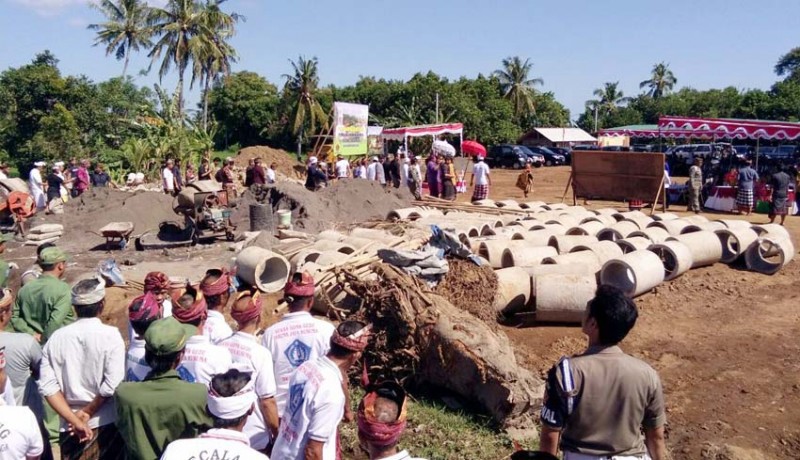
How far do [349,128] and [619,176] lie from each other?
9057 mm

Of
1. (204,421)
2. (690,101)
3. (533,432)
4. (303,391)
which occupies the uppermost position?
(690,101)

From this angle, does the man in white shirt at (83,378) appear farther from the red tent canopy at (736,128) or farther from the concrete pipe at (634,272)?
the red tent canopy at (736,128)

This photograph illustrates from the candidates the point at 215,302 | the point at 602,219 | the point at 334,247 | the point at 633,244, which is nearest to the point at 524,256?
the point at 633,244

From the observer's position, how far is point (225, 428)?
281 cm

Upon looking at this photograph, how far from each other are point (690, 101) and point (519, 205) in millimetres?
46765

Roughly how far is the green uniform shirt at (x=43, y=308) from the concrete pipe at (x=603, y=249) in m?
7.35

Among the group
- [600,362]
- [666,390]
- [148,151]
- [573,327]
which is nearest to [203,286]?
[600,362]

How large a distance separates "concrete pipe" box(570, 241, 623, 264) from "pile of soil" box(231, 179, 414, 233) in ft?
21.4

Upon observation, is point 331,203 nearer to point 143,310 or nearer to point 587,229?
point 587,229

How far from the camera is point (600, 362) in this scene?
3.10m

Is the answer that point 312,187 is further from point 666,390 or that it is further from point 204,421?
point 204,421

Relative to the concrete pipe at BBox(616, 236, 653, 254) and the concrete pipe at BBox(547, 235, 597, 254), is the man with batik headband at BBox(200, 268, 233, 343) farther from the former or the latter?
the concrete pipe at BBox(616, 236, 653, 254)

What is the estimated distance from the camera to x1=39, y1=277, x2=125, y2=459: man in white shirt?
12.8 feet

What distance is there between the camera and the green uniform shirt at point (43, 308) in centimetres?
494
